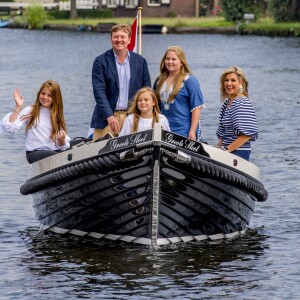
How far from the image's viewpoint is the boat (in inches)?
500

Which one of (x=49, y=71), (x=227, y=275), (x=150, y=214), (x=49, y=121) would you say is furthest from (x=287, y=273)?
(x=49, y=71)

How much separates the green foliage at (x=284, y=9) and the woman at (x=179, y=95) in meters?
73.8

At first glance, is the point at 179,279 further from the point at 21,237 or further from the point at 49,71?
the point at 49,71

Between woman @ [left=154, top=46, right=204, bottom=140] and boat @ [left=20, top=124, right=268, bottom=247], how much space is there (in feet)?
1.90

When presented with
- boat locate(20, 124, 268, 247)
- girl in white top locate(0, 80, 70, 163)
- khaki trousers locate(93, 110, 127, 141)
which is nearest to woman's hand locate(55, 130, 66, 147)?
girl in white top locate(0, 80, 70, 163)

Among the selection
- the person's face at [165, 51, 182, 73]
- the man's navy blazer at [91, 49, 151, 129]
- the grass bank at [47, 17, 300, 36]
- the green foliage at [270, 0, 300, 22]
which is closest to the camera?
the person's face at [165, 51, 182, 73]

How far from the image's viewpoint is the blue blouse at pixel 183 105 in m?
13.4

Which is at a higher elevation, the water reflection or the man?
the man

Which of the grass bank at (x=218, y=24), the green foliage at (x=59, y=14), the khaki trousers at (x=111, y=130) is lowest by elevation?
the green foliage at (x=59, y=14)

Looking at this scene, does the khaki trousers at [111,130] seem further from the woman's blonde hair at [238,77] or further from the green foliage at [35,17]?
the green foliage at [35,17]

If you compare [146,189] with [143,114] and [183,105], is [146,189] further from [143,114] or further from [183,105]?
[183,105]

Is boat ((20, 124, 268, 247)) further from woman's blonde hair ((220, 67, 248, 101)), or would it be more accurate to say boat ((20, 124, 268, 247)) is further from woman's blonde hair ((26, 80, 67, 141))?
woman's blonde hair ((220, 67, 248, 101))

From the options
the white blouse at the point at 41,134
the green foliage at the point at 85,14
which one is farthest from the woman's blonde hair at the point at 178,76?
the green foliage at the point at 85,14

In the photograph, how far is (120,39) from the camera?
536 inches
